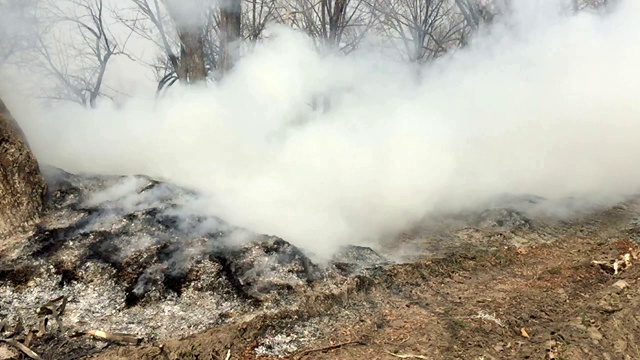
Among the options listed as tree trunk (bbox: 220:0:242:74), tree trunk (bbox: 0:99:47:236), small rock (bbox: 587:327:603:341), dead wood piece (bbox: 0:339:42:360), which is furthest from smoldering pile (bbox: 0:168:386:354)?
tree trunk (bbox: 220:0:242:74)

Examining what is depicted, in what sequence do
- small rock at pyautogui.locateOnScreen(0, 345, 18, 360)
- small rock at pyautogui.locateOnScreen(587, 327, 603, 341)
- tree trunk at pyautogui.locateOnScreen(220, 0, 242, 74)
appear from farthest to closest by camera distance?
tree trunk at pyautogui.locateOnScreen(220, 0, 242, 74) → small rock at pyautogui.locateOnScreen(587, 327, 603, 341) → small rock at pyautogui.locateOnScreen(0, 345, 18, 360)

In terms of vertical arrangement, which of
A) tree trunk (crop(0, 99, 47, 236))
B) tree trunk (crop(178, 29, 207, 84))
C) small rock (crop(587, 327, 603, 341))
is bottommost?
small rock (crop(587, 327, 603, 341))

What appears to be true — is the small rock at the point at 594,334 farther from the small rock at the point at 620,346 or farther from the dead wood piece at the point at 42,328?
the dead wood piece at the point at 42,328

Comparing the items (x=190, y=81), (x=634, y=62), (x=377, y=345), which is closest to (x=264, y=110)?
(x=190, y=81)

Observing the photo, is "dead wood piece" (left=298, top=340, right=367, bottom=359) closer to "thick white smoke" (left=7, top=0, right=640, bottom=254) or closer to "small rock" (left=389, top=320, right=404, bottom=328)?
"small rock" (left=389, top=320, right=404, bottom=328)

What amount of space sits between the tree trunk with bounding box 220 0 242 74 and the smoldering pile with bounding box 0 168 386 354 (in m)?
5.16

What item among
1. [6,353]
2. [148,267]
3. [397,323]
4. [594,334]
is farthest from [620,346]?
[6,353]

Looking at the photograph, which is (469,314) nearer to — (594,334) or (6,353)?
(594,334)

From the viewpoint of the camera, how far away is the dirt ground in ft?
10.1

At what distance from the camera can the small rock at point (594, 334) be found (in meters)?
3.20

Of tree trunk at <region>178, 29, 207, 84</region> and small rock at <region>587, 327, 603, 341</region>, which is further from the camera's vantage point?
tree trunk at <region>178, 29, 207, 84</region>

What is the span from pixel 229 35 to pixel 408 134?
503 cm

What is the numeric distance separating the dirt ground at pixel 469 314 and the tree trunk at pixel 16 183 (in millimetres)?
2477

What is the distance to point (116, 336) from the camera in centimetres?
317
